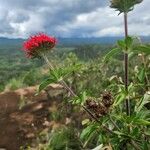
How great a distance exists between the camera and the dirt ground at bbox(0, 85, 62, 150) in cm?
1237

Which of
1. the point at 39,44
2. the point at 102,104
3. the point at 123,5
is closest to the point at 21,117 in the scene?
the point at 39,44

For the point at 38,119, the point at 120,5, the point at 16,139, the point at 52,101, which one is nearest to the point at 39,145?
the point at 16,139

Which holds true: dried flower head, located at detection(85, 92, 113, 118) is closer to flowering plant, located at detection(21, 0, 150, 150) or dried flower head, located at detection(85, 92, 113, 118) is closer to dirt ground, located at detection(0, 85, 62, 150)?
flowering plant, located at detection(21, 0, 150, 150)

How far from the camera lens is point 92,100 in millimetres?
3518

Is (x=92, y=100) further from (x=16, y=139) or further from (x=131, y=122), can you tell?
(x=16, y=139)

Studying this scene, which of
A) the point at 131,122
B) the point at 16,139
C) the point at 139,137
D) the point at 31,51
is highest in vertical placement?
the point at 31,51

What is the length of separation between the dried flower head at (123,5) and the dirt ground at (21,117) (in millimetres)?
8496

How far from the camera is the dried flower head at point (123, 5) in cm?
392

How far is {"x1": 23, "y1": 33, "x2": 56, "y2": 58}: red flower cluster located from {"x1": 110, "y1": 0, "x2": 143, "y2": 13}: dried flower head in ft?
2.59

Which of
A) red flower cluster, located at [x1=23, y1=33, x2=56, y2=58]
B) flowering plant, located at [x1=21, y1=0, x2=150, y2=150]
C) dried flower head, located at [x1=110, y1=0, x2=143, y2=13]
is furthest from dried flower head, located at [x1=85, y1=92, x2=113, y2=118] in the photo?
red flower cluster, located at [x1=23, y1=33, x2=56, y2=58]

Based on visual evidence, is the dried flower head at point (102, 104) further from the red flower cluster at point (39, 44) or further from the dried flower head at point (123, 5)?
the red flower cluster at point (39, 44)

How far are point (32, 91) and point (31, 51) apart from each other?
11.5 meters

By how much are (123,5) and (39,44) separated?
956 mm

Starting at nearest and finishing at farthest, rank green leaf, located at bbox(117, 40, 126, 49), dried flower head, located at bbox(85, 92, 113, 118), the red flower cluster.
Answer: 1. dried flower head, located at bbox(85, 92, 113, 118)
2. green leaf, located at bbox(117, 40, 126, 49)
3. the red flower cluster
